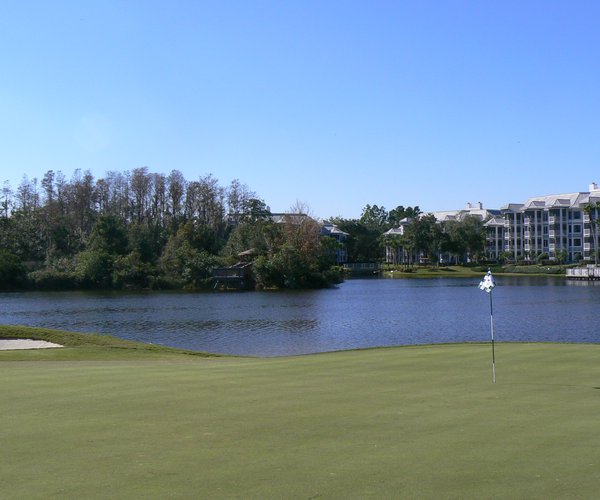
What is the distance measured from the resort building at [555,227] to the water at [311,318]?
245 feet

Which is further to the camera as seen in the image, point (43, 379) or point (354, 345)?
point (354, 345)

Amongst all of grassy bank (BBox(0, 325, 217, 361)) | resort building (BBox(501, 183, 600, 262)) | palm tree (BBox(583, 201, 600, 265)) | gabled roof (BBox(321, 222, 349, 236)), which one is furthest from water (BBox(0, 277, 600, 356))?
gabled roof (BBox(321, 222, 349, 236))

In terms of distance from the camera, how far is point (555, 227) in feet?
525

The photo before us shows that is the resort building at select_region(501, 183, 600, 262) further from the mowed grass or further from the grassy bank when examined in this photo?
the mowed grass

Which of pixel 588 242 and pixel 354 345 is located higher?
pixel 588 242

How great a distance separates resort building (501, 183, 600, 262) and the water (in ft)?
245

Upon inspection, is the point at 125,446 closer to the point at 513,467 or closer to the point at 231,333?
the point at 513,467

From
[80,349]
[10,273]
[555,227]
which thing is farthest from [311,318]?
[555,227]

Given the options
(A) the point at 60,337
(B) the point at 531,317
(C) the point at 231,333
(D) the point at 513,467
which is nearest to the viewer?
(D) the point at 513,467

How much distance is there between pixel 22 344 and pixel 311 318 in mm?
27689

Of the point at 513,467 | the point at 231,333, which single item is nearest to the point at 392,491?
the point at 513,467

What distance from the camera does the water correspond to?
137ft

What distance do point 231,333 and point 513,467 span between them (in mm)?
38416

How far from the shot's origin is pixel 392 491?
8328 mm
